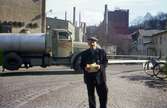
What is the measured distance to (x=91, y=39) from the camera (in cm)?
1038

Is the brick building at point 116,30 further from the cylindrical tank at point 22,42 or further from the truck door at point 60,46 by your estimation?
the cylindrical tank at point 22,42

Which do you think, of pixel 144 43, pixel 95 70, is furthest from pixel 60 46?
pixel 144 43

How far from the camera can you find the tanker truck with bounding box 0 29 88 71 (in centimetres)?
2872

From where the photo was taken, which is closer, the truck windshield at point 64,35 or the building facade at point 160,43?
the truck windshield at point 64,35

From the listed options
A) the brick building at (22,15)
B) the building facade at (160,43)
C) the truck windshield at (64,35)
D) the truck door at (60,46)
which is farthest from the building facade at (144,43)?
the truck door at (60,46)

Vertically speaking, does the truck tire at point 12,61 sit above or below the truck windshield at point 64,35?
below

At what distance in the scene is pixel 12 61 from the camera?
94.3ft

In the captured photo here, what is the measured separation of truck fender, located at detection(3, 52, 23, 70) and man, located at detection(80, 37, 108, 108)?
1837 centimetres

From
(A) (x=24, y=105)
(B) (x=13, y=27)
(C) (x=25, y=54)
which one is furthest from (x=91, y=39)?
(B) (x=13, y=27)

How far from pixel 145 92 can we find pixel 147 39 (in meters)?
83.9

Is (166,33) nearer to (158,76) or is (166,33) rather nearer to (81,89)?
(158,76)

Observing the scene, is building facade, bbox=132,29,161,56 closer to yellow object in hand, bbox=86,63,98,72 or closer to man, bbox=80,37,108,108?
man, bbox=80,37,108,108

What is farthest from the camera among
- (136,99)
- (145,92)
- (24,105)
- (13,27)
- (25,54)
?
(13,27)

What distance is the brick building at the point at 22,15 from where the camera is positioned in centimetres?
4784
